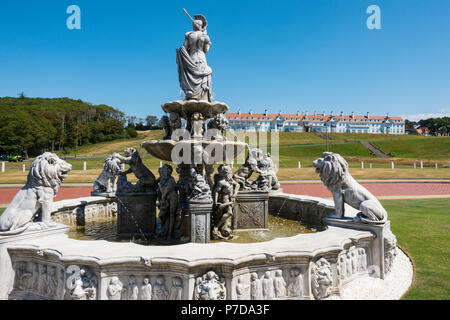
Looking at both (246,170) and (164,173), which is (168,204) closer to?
(164,173)

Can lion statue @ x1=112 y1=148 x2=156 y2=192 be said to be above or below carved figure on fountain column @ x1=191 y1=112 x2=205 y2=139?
below

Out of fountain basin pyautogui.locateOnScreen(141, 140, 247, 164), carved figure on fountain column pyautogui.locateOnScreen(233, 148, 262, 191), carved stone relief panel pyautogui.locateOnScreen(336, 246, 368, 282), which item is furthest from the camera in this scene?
carved figure on fountain column pyautogui.locateOnScreen(233, 148, 262, 191)

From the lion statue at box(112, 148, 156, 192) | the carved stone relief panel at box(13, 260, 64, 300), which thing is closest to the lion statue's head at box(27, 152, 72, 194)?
the carved stone relief panel at box(13, 260, 64, 300)

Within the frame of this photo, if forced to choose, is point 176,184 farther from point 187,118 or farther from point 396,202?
point 396,202

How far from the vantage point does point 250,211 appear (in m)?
7.61

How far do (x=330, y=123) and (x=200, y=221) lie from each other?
12307 centimetres

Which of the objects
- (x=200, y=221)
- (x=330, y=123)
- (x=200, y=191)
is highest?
(x=330, y=123)

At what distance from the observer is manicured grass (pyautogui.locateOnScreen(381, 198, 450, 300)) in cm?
446

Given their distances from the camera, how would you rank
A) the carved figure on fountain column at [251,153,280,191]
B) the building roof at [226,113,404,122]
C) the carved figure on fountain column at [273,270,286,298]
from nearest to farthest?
the carved figure on fountain column at [273,270,286,298], the carved figure on fountain column at [251,153,280,191], the building roof at [226,113,404,122]

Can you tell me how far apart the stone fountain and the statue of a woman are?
0.09 ft

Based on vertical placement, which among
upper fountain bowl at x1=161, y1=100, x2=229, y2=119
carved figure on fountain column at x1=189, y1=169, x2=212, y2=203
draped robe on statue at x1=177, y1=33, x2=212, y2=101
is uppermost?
draped robe on statue at x1=177, y1=33, x2=212, y2=101

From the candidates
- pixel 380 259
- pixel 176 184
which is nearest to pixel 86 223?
pixel 176 184

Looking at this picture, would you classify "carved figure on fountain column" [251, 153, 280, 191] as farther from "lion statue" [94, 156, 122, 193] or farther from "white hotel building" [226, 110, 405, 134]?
"white hotel building" [226, 110, 405, 134]

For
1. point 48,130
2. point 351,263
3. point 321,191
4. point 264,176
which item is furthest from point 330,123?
point 351,263
